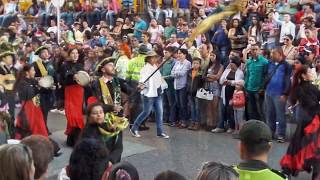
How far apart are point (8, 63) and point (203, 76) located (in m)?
3.54

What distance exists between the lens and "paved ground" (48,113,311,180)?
8172 mm

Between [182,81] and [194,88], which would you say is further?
[182,81]

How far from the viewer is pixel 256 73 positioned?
9898mm

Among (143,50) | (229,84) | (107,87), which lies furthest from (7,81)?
(229,84)

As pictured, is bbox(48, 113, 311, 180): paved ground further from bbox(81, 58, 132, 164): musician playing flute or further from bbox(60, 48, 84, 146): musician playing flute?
bbox(81, 58, 132, 164): musician playing flute

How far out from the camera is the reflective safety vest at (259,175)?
3424 mm

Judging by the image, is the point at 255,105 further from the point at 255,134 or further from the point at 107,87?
the point at 255,134

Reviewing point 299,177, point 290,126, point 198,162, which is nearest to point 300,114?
point 299,177

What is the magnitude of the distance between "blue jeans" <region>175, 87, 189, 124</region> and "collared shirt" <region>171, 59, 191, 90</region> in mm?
105

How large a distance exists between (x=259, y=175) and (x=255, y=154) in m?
0.14

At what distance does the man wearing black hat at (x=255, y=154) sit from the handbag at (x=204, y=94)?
22.5 feet

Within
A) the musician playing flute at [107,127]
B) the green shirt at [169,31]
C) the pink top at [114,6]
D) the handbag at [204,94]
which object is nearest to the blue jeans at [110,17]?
the pink top at [114,6]

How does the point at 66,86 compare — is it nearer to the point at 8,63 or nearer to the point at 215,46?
the point at 8,63

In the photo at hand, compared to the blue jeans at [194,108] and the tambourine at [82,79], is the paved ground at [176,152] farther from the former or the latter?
the tambourine at [82,79]
